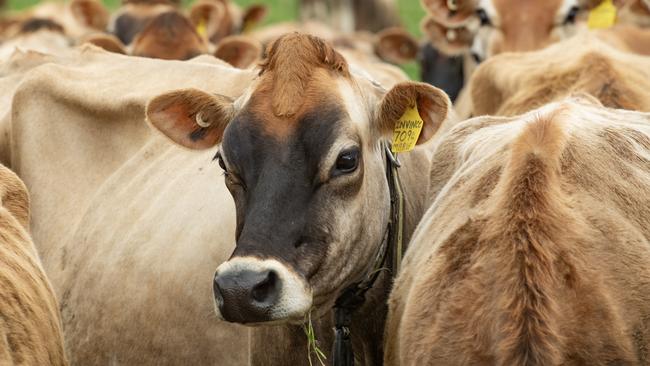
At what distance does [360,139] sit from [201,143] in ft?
2.28

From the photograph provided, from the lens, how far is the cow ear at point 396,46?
50.6 feet

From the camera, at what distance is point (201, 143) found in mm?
4980

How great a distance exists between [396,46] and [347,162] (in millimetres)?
11308

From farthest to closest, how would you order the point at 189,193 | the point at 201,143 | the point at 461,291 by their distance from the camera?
1. the point at 189,193
2. the point at 201,143
3. the point at 461,291

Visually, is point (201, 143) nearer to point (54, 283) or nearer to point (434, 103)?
point (434, 103)

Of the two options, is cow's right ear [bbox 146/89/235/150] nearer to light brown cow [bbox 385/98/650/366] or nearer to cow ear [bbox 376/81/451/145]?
cow ear [bbox 376/81/451/145]

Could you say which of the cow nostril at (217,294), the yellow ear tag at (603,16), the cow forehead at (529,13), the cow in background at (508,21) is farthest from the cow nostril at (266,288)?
the yellow ear tag at (603,16)

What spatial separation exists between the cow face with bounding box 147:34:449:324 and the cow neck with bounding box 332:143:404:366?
0.27ft

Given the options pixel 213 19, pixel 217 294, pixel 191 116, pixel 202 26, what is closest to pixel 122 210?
pixel 191 116

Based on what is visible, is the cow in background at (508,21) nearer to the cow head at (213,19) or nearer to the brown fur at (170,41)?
the brown fur at (170,41)

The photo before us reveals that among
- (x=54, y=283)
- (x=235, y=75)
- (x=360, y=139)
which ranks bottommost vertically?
(x=54, y=283)

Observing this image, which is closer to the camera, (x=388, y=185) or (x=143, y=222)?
(x=388, y=185)

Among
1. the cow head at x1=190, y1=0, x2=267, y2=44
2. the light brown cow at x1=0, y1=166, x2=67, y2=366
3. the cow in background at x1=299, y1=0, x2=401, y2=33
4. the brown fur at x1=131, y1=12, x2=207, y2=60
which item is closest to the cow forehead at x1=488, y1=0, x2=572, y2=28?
the brown fur at x1=131, y1=12, x2=207, y2=60

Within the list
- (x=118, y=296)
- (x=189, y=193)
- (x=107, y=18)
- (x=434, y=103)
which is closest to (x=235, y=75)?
(x=189, y=193)
